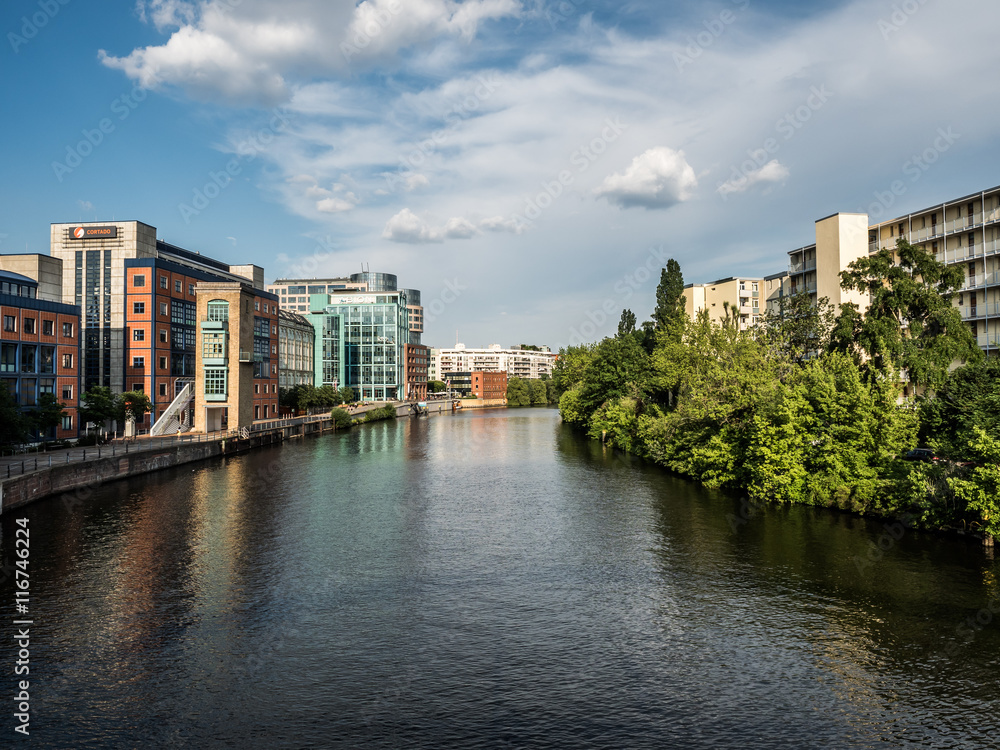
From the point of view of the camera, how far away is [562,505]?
3988cm

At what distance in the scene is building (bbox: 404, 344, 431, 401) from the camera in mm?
166125

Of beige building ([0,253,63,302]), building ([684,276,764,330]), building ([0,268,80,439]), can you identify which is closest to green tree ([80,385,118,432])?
building ([0,268,80,439])

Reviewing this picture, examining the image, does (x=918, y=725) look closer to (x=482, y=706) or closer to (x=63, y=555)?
(x=482, y=706)

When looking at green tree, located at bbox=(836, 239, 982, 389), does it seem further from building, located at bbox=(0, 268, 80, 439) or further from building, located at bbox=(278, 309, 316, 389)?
building, located at bbox=(278, 309, 316, 389)

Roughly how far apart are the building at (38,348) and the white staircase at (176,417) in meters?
9.69

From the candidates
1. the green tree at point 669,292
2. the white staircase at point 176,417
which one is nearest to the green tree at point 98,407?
the white staircase at point 176,417

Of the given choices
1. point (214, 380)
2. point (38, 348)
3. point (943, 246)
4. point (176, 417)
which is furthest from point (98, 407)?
point (943, 246)

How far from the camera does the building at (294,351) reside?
10450 cm

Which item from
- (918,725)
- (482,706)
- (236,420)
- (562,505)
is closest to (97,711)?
(482,706)

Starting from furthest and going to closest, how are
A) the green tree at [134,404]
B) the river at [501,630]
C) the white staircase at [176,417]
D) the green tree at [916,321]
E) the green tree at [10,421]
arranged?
1. the white staircase at [176,417]
2. the green tree at [134,404]
3. the green tree at [10,421]
4. the green tree at [916,321]
5. the river at [501,630]

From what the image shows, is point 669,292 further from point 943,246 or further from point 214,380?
point 214,380

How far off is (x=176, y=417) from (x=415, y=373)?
10126 cm

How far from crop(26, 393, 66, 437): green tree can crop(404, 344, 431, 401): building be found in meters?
109

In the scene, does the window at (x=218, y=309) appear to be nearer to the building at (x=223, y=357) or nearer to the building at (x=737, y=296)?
the building at (x=223, y=357)
